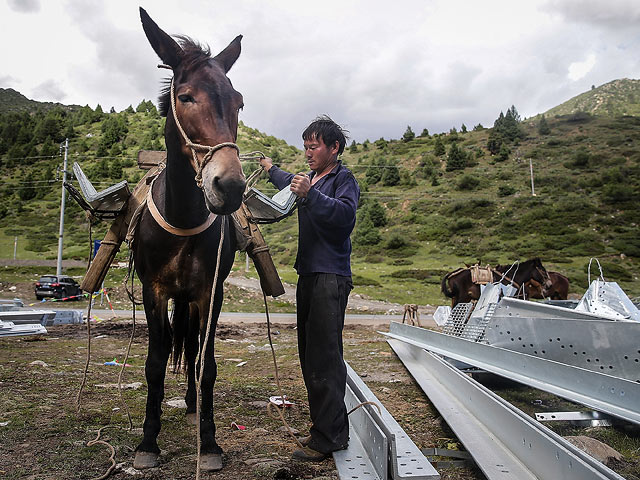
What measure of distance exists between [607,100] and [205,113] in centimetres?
17875

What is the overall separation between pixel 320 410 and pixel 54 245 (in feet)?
151

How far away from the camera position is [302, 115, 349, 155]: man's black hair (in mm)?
2959

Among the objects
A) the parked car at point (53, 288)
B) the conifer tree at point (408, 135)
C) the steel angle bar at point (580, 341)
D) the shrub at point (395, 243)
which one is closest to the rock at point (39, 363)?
the steel angle bar at point (580, 341)

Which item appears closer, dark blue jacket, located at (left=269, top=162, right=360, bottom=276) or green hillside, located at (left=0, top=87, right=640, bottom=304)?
dark blue jacket, located at (left=269, top=162, right=360, bottom=276)

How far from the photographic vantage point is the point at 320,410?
268cm

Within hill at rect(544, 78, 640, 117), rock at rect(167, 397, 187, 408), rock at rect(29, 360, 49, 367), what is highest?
hill at rect(544, 78, 640, 117)

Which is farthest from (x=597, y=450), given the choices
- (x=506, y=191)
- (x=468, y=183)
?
(x=468, y=183)

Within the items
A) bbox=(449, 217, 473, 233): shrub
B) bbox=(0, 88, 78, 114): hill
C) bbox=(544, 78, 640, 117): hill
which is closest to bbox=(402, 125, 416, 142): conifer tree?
bbox=(449, 217, 473, 233): shrub

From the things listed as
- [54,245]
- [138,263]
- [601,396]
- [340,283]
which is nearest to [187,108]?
[138,263]

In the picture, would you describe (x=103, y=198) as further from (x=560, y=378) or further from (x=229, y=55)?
(x=560, y=378)

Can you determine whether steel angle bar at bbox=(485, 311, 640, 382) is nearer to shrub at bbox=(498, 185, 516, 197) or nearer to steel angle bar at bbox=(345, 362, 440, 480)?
steel angle bar at bbox=(345, 362, 440, 480)

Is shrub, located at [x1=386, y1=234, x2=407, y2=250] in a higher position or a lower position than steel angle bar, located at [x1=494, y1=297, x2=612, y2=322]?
higher

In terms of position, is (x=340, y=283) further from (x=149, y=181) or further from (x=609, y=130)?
(x=609, y=130)

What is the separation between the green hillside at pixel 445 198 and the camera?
3290cm
